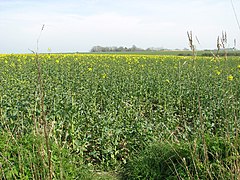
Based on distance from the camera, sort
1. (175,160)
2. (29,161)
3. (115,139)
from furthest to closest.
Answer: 1. (115,139)
2. (175,160)
3. (29,161)

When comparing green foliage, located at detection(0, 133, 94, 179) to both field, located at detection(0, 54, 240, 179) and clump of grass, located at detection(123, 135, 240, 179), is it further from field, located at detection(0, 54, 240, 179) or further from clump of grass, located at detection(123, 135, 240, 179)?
clump of grass, located at detection(123, 135, 240, 179)

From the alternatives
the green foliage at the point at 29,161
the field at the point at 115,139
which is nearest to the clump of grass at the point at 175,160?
the field at the point at 115,139

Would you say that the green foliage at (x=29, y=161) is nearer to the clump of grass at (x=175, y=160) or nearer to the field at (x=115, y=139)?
the field at (x=115, y=139)

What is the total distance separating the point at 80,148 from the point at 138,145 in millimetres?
996

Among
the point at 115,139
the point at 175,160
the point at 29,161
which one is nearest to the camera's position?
the point at 29,161

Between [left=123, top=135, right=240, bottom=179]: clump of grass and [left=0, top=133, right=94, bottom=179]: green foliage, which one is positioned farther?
[left=123, top=135, right=240, bottom=179]: clump of grass

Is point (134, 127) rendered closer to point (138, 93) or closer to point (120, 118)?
point (120, 118)

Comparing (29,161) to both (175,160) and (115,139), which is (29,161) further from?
(115,139)

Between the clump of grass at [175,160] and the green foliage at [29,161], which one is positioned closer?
the green foliage at [29,161]

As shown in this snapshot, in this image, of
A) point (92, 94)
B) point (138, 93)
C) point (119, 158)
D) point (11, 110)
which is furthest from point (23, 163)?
point (138, 93)

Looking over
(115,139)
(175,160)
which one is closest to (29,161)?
(175,160)

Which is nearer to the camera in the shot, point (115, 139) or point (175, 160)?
point (175, 160)

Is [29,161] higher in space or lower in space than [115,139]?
higher

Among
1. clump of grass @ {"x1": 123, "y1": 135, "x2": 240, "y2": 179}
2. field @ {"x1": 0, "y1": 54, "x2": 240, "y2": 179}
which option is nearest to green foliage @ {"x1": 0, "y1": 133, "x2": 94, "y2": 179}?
field @ {"x1": 0, "y1": 54, "x2": 240, "y2": 179}
